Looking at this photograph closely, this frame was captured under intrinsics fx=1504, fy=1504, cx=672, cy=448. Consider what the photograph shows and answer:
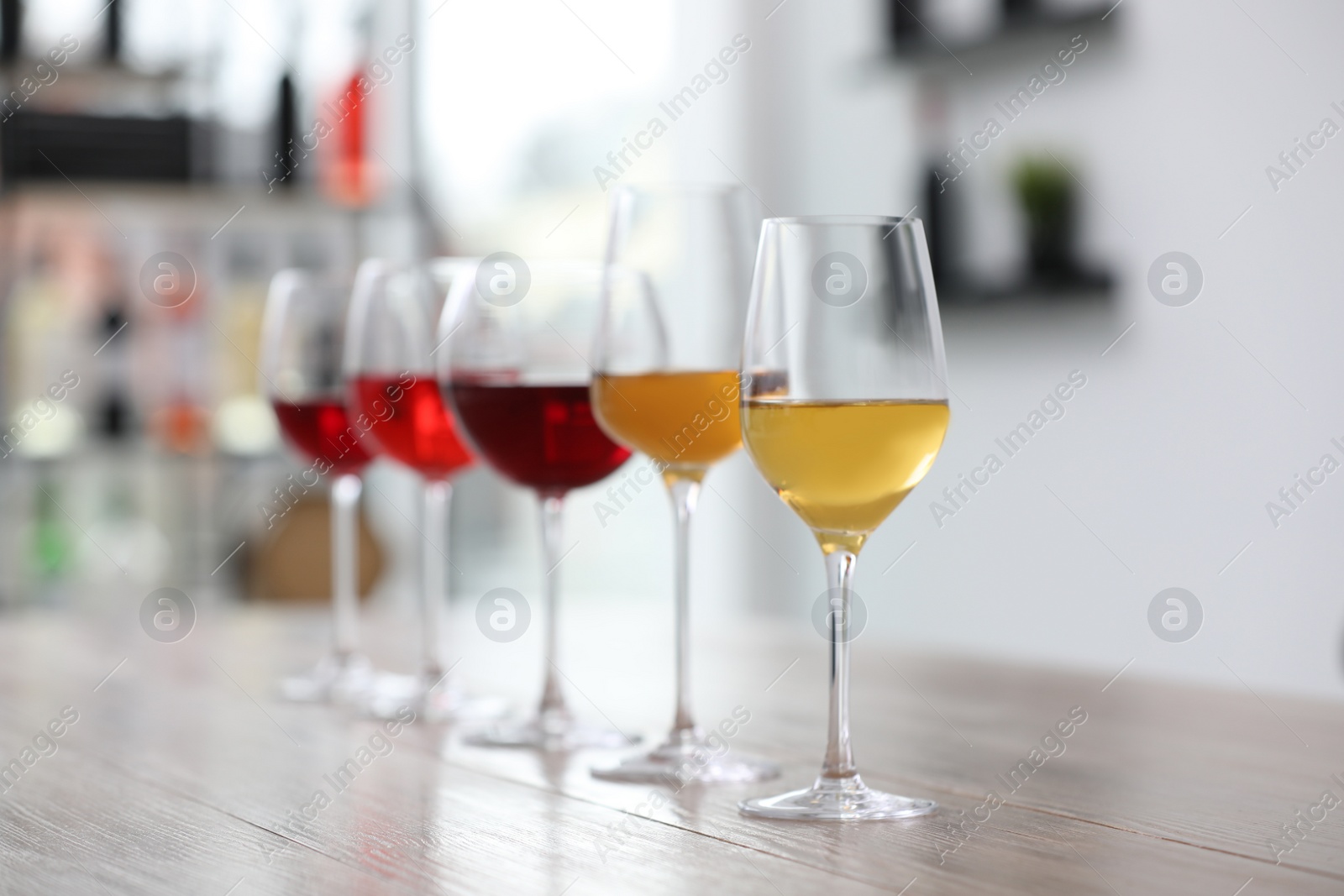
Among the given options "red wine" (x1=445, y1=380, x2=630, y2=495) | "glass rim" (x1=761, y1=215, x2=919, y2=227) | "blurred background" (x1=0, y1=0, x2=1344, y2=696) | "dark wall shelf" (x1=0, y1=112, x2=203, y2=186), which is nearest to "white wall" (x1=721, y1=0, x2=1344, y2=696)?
"blurred background" (x1=0, y1=0, x2=1344, y2=696)

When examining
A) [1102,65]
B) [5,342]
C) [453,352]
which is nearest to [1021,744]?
[453,352]

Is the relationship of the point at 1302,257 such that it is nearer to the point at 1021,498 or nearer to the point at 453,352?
the point at 1021,498

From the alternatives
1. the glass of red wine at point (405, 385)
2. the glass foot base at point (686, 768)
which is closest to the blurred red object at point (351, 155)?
the glass of red wine at point (405, 385)

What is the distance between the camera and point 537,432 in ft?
3.76

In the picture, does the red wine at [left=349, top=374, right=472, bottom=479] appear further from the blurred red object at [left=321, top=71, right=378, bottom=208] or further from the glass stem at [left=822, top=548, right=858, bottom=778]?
the blurred red object at [left=321, top=71, right=378, bottom=208]

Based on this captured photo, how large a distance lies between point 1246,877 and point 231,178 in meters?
3.43

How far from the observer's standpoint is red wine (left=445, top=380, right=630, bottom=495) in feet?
3.73

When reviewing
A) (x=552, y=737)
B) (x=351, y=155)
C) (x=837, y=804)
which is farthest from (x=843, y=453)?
(x=351, y=155)

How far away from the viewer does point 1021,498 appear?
3043mm

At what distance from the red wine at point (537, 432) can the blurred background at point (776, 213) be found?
685 mm

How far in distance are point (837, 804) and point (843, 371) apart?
0.23m

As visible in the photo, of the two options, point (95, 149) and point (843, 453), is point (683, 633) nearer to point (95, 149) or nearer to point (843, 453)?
point (843, 453)

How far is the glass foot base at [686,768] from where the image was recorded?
34.6 inches

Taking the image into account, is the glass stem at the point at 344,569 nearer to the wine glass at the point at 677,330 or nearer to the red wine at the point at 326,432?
the red wine at the point at 326,432
